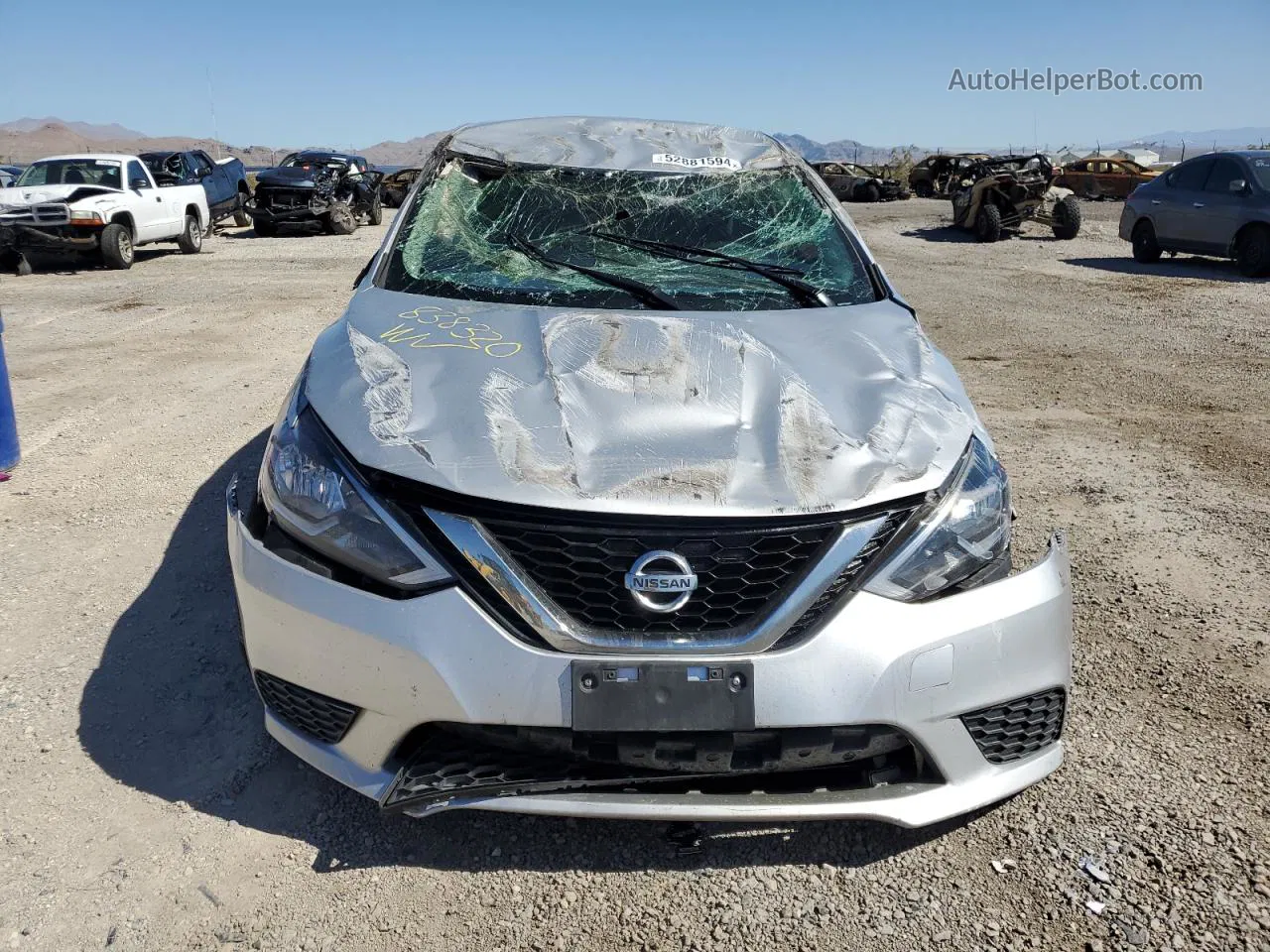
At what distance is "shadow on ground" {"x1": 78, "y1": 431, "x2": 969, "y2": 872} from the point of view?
239 cm

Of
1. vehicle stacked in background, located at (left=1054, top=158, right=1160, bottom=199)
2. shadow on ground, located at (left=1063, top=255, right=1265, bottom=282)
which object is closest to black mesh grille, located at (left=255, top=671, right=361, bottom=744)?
shadow on ground, located at (left=1063, top=255, right=1265, bottom=282)

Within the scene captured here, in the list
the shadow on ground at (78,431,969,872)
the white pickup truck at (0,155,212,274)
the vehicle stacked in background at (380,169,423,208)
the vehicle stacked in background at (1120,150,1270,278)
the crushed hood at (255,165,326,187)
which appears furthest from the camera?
the vehicle stacked in background at (380,169,423,208)

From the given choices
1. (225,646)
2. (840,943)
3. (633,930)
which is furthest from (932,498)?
(225,646)

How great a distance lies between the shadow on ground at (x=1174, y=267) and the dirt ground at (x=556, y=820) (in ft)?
29.0

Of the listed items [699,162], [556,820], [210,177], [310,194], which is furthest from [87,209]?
[556,820]

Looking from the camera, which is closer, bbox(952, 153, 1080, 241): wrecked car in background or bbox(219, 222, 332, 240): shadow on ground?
bbox(952, 153, 1080, 241): wrecked car in background

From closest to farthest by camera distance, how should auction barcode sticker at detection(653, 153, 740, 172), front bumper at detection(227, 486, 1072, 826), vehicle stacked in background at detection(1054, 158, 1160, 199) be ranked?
front bumper at detection(227, 486, 1072, 826) → auction barcode sticker at detection(653, 153, 740, 172) → vehicle stacked in background at detection(1054, 158, 1160, 199)

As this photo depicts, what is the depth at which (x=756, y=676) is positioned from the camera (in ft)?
6.72

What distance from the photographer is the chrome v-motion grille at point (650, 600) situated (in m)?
2.07

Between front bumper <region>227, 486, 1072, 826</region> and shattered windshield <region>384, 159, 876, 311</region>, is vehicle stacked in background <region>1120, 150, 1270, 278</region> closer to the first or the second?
shattered windshield <region>384, 159, 876, 311</region>

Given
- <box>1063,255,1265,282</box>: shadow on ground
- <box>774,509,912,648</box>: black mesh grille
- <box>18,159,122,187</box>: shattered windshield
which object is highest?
<box>18,159,122,187</box>: shattered windshield

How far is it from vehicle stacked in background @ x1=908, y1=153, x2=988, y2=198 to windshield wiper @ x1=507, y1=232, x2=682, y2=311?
100 feet

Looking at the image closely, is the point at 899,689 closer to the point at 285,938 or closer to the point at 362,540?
the point at 362,540

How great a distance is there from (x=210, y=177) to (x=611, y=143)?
19.6m
